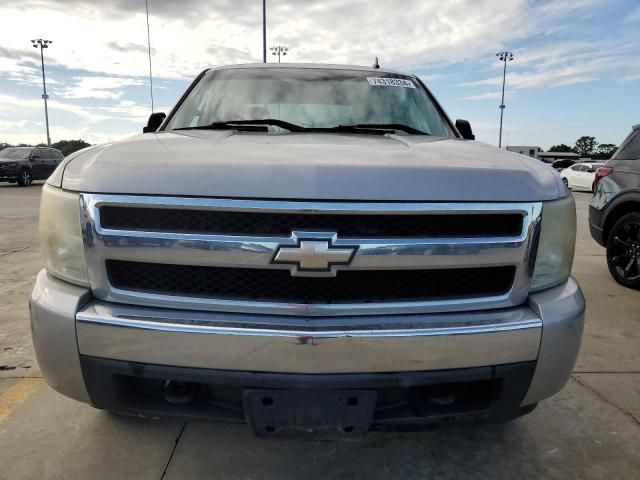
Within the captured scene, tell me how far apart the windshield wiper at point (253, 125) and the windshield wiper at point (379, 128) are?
0.73 feet

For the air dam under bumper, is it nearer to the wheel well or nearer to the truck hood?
the truck hood

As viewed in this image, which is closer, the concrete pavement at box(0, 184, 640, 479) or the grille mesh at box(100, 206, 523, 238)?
the grille mesh at box(100, 206, 523, 238)

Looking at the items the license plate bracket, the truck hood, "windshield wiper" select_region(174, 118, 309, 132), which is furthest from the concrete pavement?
"windshield wiper" select_region(174, 118, 309, 132)

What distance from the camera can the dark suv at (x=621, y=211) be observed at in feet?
16.8

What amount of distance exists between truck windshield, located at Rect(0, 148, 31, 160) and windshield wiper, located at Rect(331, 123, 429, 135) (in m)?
22.9

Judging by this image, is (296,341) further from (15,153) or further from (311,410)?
(15,153)

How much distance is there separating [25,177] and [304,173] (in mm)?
23564

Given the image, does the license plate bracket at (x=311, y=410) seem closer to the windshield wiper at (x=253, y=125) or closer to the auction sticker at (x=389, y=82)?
the windshield wiper at (x=253, y=125)

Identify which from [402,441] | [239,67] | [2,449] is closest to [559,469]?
[402,441]

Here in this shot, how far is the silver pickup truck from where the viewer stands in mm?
1620

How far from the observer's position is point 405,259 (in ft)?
5.47

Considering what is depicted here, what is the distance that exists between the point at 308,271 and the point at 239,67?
2.17m

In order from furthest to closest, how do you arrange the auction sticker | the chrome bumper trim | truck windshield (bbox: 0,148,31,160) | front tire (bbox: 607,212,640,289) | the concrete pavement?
truck windshield (bbox: 0,148,31,160), front tire (bbox: 607,212,640,289), the auction sticker, the concrete pavement, the chrome bumper trim

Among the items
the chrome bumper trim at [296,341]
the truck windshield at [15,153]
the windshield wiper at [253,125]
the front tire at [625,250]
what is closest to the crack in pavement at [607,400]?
the chrome bumper trim at [296,341]
